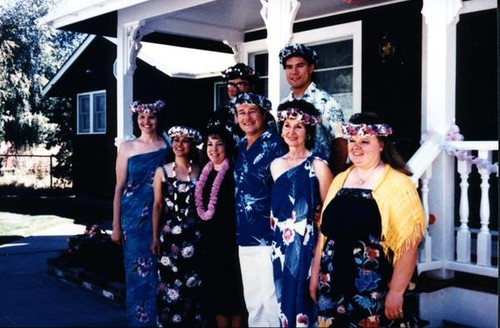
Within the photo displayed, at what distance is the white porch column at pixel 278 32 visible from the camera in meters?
5.41

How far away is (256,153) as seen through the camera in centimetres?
370

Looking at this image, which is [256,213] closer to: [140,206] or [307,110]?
[307,110]

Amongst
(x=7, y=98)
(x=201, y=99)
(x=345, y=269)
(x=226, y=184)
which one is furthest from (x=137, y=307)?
(x=7, y=98)

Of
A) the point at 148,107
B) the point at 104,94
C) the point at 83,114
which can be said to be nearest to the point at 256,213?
the point at 148,107

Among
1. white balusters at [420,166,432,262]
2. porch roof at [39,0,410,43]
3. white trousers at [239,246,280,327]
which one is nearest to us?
white trousers at [239,246,280,327]

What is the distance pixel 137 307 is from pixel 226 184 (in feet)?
4.93

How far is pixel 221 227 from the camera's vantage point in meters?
3.97

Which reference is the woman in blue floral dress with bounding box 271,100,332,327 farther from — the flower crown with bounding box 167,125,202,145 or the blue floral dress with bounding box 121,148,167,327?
the blue floral dress with bounding box 121,148,167,327

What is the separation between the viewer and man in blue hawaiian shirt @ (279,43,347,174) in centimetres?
370

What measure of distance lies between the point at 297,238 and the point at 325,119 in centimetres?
85

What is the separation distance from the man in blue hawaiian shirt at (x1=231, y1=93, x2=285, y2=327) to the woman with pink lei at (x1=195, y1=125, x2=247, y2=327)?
0.68ft

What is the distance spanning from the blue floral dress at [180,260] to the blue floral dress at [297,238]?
3.21ft

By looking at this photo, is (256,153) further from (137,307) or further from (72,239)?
(72,239)

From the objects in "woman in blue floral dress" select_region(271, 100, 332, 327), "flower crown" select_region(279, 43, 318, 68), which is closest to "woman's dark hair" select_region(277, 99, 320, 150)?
"woman in blue floral dress" select_region(271, 100, 332, 327)
